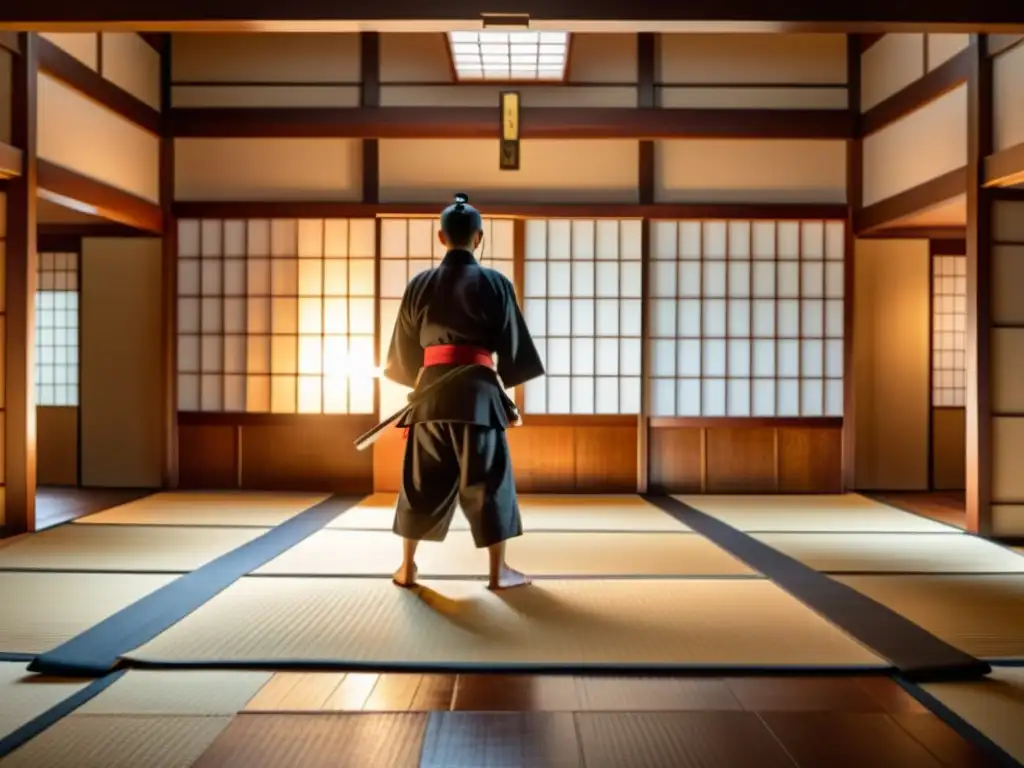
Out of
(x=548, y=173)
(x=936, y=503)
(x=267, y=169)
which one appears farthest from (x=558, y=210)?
(x=936, y=503)

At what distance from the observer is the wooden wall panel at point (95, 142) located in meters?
4.66

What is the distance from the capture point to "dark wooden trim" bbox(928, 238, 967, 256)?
636 cm

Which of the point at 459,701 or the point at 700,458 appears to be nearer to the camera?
the point at 459,701

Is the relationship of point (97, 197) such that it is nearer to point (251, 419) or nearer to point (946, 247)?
point (251, 419)

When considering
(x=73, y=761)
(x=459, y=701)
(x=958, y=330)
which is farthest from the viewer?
(x=958, y=330)

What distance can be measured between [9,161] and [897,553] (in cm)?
434

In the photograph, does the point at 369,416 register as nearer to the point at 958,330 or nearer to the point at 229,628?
the point at 229,628

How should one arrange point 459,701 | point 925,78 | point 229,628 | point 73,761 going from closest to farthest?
point 73,761 → point 459,701 → point 229,628 → point 925,78

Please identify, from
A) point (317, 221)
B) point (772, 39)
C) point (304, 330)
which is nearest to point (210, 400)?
point (304, 330)

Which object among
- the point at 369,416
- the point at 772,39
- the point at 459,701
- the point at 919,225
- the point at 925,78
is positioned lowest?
the point at 459,701

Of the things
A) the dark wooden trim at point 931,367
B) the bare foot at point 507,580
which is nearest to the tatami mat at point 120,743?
the bare foot at point 507,580

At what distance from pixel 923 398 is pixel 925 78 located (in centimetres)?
222

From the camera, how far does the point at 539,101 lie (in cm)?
611

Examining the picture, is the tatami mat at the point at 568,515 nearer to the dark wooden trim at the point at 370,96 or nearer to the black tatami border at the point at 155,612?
the black tatami border at the point at 155,612
